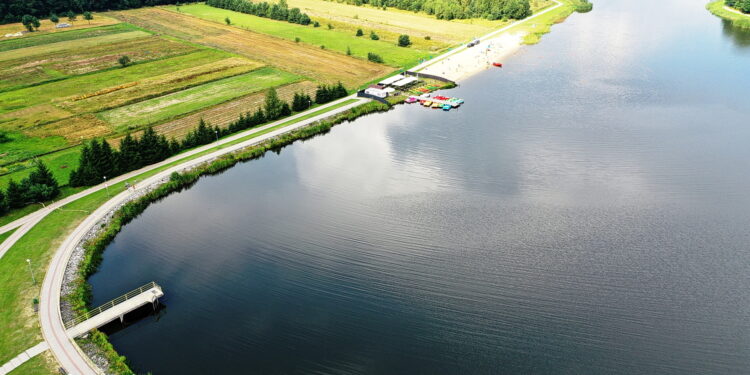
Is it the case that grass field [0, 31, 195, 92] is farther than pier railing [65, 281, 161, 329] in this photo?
Yes

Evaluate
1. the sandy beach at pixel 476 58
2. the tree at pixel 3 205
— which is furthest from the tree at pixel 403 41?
the tree at pixel 3 205

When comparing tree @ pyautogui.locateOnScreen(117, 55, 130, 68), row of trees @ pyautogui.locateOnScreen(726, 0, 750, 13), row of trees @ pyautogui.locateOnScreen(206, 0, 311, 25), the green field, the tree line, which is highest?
row of trees @ pyautogui.locateOnScreen(726, 0, 750, 13)

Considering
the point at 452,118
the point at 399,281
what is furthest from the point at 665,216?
the point at 452,118

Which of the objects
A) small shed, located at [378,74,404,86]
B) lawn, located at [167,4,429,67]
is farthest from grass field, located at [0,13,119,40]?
small shed, located at [378,74,404,86]

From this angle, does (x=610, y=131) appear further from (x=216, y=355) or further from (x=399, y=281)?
(x=216, y=355)

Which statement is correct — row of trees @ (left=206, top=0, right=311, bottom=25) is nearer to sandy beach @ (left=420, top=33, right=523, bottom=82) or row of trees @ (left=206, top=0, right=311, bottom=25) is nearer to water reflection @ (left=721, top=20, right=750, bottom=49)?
sandy beach @ (left=420, top=33, right=523, bottom=82)
